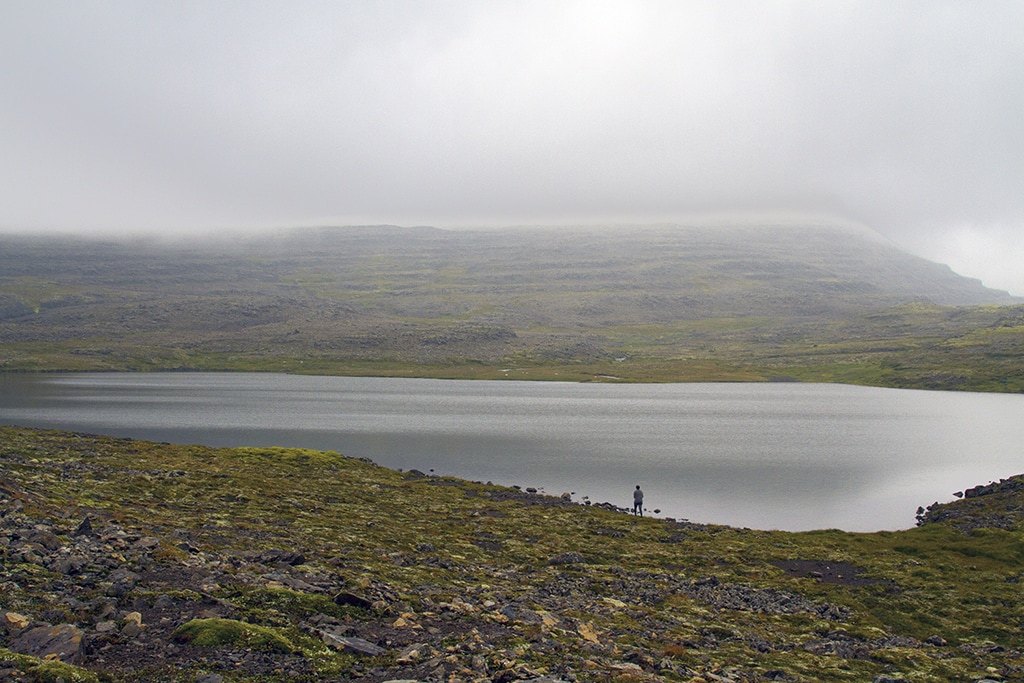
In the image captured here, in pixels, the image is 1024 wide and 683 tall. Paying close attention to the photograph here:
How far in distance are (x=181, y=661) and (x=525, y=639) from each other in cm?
992

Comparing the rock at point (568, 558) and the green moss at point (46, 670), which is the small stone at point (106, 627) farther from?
the rock at point (568, 558)

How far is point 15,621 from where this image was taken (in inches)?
758

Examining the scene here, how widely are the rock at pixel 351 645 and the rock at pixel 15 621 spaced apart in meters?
7.45

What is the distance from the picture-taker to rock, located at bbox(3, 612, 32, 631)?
62.3 ft

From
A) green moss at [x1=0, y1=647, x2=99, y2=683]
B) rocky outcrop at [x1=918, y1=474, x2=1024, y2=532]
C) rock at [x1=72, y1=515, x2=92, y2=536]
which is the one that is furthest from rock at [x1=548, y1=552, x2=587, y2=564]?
rocky outcrop at [x1=918, y1=474, x2=1024, y2=532]

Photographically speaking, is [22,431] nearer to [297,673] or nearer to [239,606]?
[239,606]

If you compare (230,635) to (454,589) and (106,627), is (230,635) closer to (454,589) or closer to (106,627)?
(106,627)

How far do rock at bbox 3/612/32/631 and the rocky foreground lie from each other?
0.06 m

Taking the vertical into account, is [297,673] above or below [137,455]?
above

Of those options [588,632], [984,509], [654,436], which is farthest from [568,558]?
[654,436]

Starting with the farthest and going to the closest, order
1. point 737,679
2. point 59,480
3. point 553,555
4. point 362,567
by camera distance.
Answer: point 59,480
point 553,555
point 362,567
point 737,679

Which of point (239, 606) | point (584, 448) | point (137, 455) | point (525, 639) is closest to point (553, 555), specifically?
point (525, 639)

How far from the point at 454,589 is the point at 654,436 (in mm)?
76976

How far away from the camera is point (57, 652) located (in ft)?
57.8
